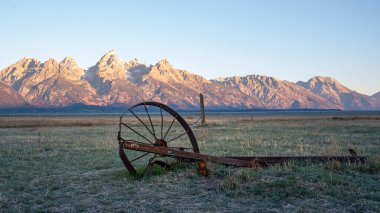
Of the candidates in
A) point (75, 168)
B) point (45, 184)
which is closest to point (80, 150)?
point (75, 168)

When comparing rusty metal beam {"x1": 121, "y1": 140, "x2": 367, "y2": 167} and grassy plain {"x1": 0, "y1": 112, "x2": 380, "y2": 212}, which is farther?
rusty metal beam {"x1": 121, "y1": 140, "x2": 367, "y2": 167}

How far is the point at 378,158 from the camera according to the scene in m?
12.0

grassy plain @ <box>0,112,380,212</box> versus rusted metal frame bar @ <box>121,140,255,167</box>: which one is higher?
rusted metal frame bar @ <box>121,140,255,167</box>

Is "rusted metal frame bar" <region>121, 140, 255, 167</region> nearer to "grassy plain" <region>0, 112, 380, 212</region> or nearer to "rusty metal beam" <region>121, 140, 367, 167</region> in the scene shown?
"rusty metal beam" <region>121, 140, 367, 167</region>

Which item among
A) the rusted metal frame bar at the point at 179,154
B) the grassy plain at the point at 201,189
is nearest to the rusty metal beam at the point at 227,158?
the rusted metal frame bar at the point at 179,154

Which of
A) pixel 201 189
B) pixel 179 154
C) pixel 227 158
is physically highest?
pixel 179 154

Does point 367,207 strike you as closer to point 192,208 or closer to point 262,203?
point 262,203

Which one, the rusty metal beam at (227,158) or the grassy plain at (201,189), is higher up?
the rusty metal beam at (227,158)

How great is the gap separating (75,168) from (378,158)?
367 inches

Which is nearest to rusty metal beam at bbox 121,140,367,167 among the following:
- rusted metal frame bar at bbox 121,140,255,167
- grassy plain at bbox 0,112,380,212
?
rusted metal frame bar at bbox 121,140,255,167

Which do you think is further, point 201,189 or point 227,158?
point 227,158

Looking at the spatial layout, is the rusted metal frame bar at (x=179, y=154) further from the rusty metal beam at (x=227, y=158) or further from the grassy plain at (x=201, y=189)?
the grassy plain at (x=201, y=189)

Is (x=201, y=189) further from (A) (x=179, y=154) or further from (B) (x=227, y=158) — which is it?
(B) (x=227, y=158)

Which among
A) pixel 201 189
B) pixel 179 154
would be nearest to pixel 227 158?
pixel 179 154
